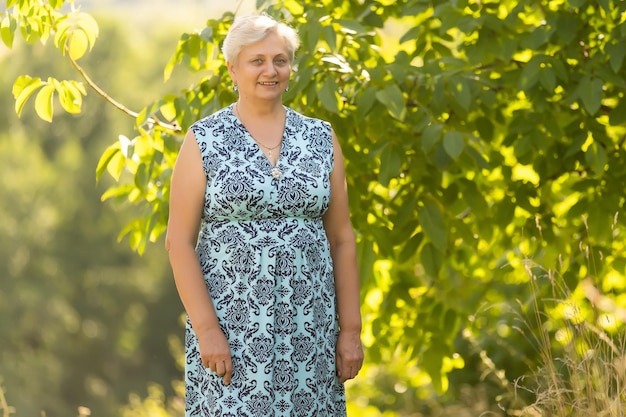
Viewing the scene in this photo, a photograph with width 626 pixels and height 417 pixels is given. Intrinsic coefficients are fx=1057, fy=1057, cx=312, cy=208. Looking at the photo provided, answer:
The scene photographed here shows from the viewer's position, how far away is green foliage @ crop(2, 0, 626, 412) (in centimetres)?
353

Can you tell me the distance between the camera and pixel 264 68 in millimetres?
2572

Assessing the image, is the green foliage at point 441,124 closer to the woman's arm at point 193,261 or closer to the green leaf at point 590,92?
the green leaf at point 590,92

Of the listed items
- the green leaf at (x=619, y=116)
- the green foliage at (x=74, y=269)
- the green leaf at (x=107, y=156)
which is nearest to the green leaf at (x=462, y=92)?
the green leaf at (x=619, y=116)

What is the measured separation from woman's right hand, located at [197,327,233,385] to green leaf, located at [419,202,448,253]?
1.33m

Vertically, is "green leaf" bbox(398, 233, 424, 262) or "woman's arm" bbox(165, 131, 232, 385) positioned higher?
"woman's arm" bbox(165, 131, 232, 385)

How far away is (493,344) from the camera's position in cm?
577

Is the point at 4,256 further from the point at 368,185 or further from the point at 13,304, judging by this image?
the point at 368,185

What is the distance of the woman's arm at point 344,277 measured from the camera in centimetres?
271

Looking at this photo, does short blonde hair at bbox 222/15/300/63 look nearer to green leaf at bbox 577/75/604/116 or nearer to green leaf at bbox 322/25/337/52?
green leaf at bbox 322/25/337/52

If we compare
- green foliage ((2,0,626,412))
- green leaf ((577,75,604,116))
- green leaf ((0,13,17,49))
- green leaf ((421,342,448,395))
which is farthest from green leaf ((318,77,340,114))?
green leaf ((421,342,448,395))

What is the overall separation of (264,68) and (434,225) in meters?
1.37

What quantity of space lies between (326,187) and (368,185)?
1514 mm

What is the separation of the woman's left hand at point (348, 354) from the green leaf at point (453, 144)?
798 mm

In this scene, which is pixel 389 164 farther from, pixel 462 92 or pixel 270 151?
pixel 270 151
